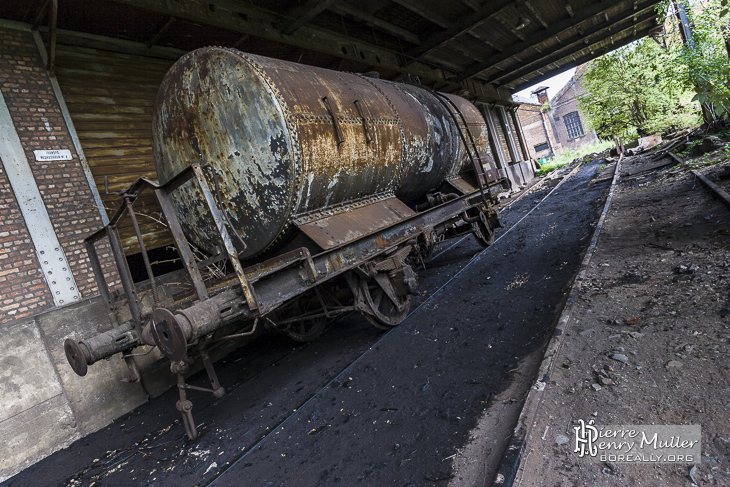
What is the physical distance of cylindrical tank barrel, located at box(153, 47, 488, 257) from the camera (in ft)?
11.7

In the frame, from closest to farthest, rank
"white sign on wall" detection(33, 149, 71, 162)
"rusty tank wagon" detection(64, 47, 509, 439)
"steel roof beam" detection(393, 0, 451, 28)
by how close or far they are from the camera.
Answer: "rusty tank wagon" detection(64, 47, 509, 439), "white sign on wall" detection(33, 149, 71, 162), "steel roof beam" detection(393, 0, 451, 28)

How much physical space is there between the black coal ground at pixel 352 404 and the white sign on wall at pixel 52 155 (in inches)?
133

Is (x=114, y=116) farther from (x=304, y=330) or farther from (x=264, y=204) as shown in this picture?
(x=304, y=330)

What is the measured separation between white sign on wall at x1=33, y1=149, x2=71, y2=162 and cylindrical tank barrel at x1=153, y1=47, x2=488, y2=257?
1.92 meters

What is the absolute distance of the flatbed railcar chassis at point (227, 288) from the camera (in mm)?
2836

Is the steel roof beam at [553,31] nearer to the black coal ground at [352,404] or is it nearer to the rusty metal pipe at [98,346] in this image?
the black coal ground at [352,404]

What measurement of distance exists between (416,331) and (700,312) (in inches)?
101

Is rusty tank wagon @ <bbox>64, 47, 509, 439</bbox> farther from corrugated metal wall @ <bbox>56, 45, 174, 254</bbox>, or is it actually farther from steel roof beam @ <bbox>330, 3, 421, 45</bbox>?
steel roof beam @ <bbox>330, 3, 421, 45</bbox>

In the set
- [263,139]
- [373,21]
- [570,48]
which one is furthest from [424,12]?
[570,48]

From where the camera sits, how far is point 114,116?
5988 millimetres

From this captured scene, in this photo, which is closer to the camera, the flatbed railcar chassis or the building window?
the flatbed railcar chassis

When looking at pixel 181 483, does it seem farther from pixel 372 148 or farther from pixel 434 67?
pixel 434 67

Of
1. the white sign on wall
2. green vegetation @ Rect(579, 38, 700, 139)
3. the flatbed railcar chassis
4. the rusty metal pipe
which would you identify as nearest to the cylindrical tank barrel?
the flatbed railcar chassis

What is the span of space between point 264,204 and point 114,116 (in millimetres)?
4030
